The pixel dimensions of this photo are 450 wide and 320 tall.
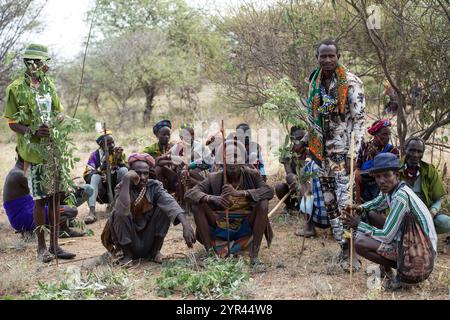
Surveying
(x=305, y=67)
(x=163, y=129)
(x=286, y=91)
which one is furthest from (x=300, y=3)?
(x=286, y=91)

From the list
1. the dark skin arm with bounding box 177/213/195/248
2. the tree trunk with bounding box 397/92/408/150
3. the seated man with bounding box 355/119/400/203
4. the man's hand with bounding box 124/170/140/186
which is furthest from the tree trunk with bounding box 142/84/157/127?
the dark skin arm with bounding box 177/213/195/248

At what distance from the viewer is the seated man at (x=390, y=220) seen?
390cm

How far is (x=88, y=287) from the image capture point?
395cm

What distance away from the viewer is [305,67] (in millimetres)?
7234

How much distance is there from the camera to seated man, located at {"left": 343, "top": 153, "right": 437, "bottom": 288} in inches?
153

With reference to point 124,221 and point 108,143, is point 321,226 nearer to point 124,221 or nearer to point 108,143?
point 124,221

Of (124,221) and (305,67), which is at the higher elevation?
(305,67)

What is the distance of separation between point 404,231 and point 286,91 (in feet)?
5.31

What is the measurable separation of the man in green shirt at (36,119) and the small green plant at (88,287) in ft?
2.62

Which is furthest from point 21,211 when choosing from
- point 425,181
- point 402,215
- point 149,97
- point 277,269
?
point 149,97

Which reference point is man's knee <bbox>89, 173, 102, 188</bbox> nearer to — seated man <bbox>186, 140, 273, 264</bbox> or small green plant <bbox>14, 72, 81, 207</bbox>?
small green plant <bbox>14, 72, 81, 207</bbox>

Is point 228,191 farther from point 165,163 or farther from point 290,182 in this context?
point 165,163

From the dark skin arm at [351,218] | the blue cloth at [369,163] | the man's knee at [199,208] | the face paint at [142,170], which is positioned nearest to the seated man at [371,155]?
the blue cloth at [369,163]

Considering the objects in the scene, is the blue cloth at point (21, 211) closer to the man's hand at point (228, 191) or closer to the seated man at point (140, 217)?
the seated man at point (140, 217)
